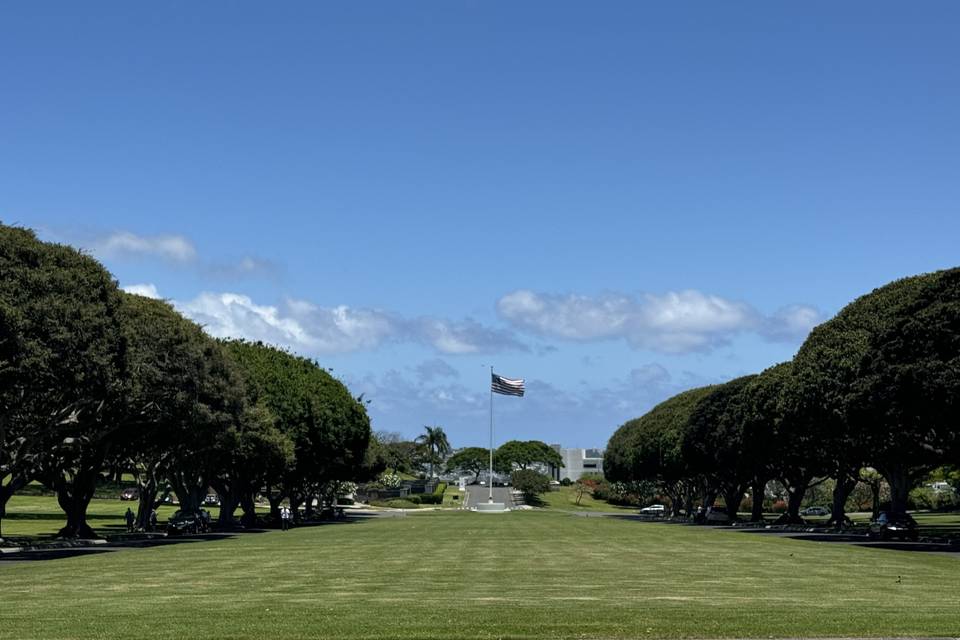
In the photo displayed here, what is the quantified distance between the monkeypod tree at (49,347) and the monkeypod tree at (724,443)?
55.2 meters

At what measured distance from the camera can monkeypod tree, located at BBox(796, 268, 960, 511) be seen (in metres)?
54.7

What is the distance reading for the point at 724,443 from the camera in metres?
100

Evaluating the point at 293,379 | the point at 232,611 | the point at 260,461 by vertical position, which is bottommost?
the point at 232,611

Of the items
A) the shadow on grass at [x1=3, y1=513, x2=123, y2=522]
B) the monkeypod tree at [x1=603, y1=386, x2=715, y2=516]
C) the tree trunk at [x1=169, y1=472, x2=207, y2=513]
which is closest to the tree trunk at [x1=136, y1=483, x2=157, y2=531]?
the tree trunk at [x1=169, y1=472, x2=207, y2=513]

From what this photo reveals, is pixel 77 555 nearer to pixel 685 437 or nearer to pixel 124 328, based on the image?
pixel 124 328

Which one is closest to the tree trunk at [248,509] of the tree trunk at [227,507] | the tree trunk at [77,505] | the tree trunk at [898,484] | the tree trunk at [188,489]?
the tree trunk at [227,507]

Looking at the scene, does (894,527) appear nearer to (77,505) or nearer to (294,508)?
(77,505)

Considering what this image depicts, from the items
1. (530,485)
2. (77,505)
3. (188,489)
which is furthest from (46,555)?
(530,485)

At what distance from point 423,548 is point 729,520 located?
227ft

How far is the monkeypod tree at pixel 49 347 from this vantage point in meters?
46.8

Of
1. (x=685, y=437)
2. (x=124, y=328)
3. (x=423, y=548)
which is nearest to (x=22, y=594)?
(x=423, y=548)

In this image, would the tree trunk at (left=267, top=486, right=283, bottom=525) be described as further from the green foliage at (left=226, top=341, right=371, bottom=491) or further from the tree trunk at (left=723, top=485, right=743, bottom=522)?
the tree trunk at (left=723, top=485, right=743, bottom=522)

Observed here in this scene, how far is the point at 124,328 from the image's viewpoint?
178 feet

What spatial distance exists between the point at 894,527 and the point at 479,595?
1792 inches
